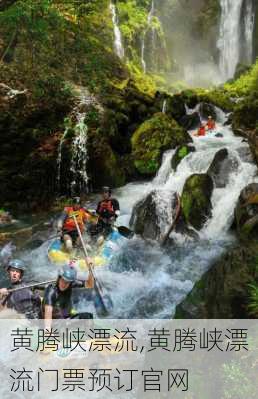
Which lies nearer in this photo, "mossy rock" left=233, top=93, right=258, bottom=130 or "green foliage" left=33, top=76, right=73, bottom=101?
"green foliage" left=33, top=76, right=73, bottom=101

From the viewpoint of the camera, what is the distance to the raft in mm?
8543

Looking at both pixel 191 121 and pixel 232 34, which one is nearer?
pixel 191 121

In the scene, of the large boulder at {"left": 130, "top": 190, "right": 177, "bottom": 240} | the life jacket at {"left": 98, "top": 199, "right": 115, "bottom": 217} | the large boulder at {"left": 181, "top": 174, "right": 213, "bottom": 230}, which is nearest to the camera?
the life jacket at {"left": 98, "top": 199, "right": 115, "bottom": 217}

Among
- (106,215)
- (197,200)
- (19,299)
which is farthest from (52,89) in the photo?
(19,299)

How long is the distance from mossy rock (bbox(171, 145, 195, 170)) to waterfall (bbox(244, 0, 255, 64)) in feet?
70.9

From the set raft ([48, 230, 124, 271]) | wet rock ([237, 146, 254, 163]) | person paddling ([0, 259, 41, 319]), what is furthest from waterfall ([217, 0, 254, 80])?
person paddling ([0, 259, 41, 319])

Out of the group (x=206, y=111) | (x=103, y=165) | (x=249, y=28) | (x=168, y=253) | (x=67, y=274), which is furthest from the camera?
(x=249, y=28)

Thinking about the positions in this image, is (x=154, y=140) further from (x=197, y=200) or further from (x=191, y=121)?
(x=197, y=200)

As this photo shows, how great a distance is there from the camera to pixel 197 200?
35.2 ft

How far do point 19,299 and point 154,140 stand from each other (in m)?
9.80

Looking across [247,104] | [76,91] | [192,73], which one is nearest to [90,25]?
[76,91]

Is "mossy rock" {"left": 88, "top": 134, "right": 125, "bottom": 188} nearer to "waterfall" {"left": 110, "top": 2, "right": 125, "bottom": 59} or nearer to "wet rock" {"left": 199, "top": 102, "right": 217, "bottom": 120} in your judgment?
"wet rock" {"left": 199, "top": 102, "right": 217, "bottom": 120}

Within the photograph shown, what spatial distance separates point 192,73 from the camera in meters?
36.5

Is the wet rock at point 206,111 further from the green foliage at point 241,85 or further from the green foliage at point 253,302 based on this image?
the green foliage at point 253,302
